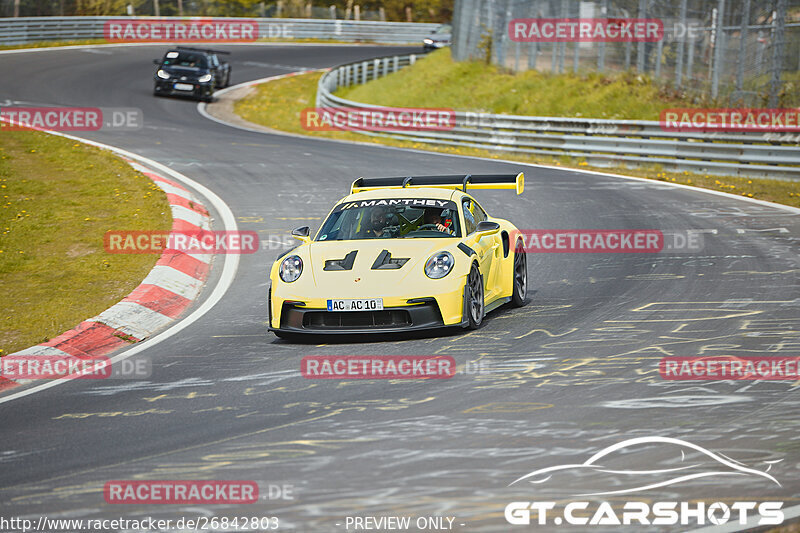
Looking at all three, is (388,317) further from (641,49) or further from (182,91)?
(182,91)

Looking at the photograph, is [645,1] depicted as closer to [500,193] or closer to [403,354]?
[500,193]

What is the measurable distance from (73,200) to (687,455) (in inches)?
475

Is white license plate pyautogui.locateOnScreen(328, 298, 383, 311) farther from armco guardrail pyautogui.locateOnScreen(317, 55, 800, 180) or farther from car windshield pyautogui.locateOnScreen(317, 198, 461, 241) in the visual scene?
armco guardrail pyautogui.locateOnScreen(317, 55, 800, 180)

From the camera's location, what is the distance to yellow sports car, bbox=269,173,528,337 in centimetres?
852

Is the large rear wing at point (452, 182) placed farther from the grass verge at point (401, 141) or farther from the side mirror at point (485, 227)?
the grass verge at point (401, 141)

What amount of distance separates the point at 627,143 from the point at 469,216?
1330 cm

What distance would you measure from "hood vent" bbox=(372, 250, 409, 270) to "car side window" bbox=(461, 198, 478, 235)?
1.01 m

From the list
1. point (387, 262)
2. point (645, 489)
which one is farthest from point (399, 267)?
point (645, 489)

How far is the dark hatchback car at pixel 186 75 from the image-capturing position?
110 feet

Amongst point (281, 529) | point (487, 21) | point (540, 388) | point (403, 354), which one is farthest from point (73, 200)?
point (487, 21)

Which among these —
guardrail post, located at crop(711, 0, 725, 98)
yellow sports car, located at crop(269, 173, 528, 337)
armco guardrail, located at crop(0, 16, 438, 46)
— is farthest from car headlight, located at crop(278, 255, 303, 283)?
armco guardrail, located at crop(0, 16, 438, 46)

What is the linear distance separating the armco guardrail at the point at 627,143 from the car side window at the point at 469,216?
1116cm

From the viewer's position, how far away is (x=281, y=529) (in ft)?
15.3

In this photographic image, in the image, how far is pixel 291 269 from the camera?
9016mm
